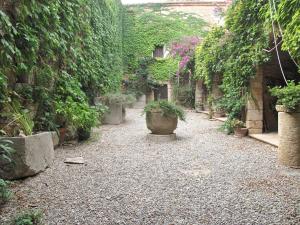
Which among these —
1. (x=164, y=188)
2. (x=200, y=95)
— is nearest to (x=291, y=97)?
Answer: (x=164, y=188)

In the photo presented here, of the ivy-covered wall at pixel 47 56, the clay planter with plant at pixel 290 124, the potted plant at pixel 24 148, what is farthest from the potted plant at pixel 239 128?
the potted plant at pixel 24 148

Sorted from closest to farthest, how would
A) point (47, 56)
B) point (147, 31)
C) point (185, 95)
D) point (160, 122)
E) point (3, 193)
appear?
point (3, 193), point (47, 56), point (160, 122), point (185, 95), point (147, 31)

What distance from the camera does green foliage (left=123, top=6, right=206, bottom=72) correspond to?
53.4 ft

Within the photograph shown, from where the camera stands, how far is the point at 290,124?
4.03m

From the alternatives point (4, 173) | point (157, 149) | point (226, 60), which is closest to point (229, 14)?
point (226, 60)

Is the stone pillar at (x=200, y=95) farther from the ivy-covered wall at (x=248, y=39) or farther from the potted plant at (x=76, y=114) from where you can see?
the potted plant at (x=76, y=114)

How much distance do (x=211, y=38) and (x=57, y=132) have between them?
623 cm

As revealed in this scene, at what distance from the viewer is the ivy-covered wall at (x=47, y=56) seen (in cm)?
350

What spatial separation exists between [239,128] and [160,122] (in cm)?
195

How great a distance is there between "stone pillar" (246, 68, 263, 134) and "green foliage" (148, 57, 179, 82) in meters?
9.57

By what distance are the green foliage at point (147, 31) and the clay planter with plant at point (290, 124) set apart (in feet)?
41.6

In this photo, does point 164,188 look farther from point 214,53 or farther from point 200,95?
point 200,95

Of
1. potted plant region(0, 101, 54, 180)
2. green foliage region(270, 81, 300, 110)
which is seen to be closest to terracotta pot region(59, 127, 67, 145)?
potted plant region(0, 101, 54, 180)

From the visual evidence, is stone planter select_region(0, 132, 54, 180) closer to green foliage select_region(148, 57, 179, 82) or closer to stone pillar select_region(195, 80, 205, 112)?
stone pillar select_region(195, 80, 205, 112)
